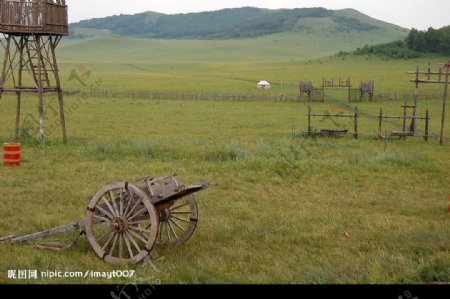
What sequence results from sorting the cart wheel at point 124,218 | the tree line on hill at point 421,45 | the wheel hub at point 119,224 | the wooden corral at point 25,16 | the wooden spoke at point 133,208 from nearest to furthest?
the cart wheel at point 124,218
the wooden spoke at point 133,208
the wheel hub at point 119,224
the wooden corral at point 25,16
the tree line on hill at point 421,45

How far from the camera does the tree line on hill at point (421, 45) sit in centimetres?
9988

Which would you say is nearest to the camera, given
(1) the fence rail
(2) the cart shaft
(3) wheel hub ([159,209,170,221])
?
(2) the cart shaft

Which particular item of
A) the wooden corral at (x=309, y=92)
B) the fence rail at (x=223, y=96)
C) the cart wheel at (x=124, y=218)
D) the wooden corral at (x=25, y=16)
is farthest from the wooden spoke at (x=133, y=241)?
the fence rail at (x=223, y=96)

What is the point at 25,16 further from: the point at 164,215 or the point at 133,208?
the point at 133,208

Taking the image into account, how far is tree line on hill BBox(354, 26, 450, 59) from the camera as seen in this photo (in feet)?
328

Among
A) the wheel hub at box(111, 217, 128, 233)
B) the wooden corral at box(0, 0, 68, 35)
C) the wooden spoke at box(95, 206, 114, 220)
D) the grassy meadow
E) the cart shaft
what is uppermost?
the wooden corral at box(0, 0, 68, 35)

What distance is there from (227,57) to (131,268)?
506 feet

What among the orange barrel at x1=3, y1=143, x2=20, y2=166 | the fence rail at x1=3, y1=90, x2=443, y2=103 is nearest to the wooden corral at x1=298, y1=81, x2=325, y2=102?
the fence rail at x1=3, y1=90, x2=443, y2=103

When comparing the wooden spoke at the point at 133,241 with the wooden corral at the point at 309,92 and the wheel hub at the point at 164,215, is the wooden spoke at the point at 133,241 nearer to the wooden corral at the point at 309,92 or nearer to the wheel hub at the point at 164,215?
the wheel hub at the point at 164,215

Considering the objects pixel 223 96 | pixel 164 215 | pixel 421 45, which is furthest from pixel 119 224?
pixel 421 45

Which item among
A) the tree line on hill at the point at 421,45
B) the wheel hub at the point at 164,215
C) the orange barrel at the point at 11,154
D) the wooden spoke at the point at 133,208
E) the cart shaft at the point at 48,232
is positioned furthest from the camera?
the tree line on hill at the point at 421,45

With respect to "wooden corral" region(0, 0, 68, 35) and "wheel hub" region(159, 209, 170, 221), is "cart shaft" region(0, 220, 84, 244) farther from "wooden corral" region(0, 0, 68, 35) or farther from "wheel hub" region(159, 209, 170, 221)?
"wooden corral" region(0, 0, 68, 35)

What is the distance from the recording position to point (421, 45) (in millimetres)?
102250

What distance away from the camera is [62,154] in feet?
73.0
